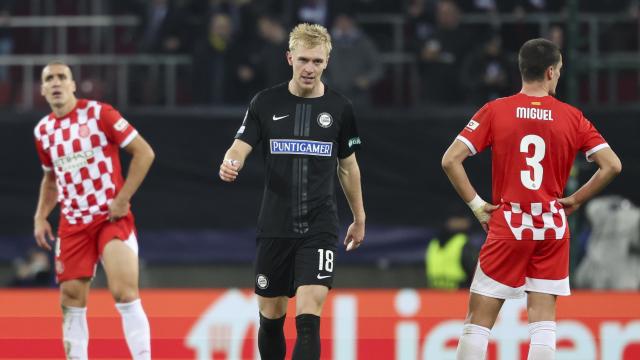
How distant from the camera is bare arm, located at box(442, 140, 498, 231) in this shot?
746 cm

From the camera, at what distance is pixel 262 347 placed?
7.98m

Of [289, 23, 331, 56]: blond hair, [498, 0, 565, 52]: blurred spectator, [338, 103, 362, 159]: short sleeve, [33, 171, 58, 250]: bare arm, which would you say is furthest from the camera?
[498, 0, 565, 52]: blurred spectator

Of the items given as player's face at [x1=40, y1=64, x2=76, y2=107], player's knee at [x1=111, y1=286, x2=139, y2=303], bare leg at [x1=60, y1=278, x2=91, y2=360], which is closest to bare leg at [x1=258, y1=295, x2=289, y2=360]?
player's knee at [x1=111, y1=286, x2=139, y2=303]

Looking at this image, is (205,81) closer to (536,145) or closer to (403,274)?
(403,274)

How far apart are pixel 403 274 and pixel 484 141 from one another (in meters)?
7.90

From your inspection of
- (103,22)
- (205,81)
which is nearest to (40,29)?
(103,22)

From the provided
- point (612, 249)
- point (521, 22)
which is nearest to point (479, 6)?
point (521, 22)

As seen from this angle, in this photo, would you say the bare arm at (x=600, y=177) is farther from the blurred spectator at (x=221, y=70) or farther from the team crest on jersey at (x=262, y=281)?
the blurred spectator at (x=221, y=70)

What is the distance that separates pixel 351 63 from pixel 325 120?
766 cm

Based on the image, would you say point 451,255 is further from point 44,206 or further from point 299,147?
point 299,147

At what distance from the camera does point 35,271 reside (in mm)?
15039

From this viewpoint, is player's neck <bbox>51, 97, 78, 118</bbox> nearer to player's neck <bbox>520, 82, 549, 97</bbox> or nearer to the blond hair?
the blond hair

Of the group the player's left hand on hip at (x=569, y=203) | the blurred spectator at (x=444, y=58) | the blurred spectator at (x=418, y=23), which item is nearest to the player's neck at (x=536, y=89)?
the player's left hand on hip at (x=569, y=203)

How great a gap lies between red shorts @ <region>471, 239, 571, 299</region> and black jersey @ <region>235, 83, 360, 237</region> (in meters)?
0.97
